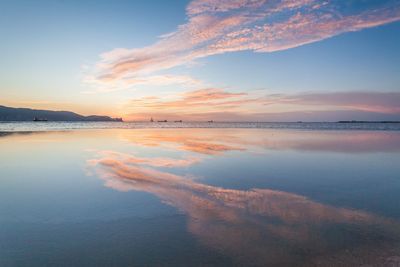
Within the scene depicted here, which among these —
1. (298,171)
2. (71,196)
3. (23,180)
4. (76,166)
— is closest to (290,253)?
(71,196)

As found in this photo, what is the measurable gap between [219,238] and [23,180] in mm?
10091

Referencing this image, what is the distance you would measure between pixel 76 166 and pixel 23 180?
3.39m

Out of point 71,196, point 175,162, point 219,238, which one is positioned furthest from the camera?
point 175,162

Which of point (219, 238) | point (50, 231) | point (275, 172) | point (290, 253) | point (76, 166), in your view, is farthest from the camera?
point (76, 166)

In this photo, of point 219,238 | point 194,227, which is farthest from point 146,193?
point 219,238

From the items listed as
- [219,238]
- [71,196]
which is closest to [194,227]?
[219,238]

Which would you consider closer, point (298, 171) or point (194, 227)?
point (194, 227)

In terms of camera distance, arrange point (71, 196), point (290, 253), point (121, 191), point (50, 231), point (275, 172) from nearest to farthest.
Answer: point (290, 253)
point (50, 231)
point (71, 196)
point (121, 191)
point (275, 172)

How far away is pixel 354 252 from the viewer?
5.63m

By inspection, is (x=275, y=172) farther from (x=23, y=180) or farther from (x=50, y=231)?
(x=23, y=180)

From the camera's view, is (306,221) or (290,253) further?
(306,221)

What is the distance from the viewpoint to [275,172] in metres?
13.8

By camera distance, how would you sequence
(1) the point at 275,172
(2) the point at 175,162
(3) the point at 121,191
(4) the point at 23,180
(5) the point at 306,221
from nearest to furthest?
(5) the point at 306,221 < (3) the point at 121,191 < (4) the point at 23,180 < (1) the point at 275,172 < (2) the point at 175,162

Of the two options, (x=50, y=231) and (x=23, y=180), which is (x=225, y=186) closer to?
(x=50, y=231)
